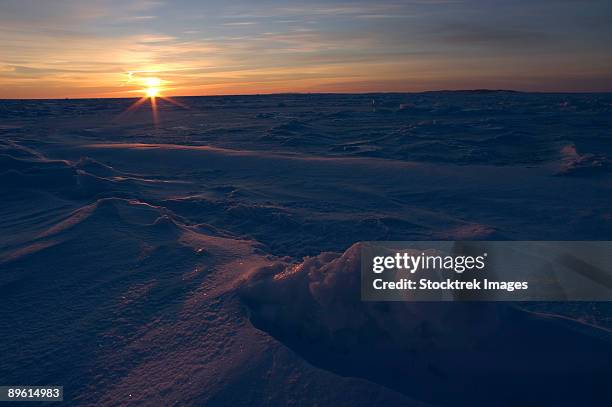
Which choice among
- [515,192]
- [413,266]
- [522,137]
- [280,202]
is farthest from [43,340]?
[522,137]

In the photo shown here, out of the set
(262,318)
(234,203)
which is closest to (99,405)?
(262,318)

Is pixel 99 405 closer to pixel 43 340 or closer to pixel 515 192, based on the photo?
pixel 43 340

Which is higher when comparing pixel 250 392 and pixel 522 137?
pixel 522 137

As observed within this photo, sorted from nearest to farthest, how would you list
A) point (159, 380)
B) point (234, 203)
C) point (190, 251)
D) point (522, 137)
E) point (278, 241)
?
1. point (159, 380)
2. point (190, 251)
3. point (278, 241)
4. point (234, 203)
5. point (522, 137)

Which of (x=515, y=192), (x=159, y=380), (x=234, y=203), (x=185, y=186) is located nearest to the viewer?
(x=159, y=380)

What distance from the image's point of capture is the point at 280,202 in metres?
4.29

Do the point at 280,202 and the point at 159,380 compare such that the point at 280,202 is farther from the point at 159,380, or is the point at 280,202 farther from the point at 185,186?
the point at 159,380

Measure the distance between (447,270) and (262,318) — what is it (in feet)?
3.12

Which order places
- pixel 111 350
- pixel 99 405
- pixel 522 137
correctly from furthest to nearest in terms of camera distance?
pixel 522 137 < pixel 111 350 < pixel 99 405

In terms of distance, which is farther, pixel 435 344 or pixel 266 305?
pixel 266 305

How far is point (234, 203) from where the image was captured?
4133 millimetres

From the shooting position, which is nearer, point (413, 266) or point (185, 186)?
point (413, 266)

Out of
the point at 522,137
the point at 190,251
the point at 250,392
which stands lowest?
the point at 250,392

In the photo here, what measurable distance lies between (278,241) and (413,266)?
4.87 feet
